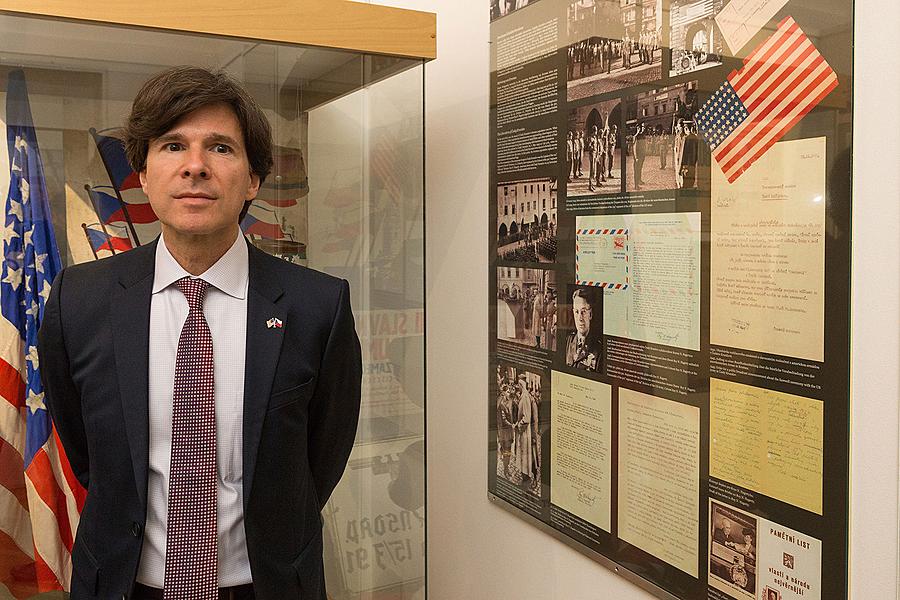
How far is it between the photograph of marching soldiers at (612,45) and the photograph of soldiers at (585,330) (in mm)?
498

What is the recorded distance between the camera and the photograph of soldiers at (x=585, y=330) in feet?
7.19

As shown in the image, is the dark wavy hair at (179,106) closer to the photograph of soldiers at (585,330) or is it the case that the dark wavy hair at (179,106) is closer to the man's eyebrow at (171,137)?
the man's eyebrow at (171,137)

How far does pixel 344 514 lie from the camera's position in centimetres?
248

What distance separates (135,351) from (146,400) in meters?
0.10

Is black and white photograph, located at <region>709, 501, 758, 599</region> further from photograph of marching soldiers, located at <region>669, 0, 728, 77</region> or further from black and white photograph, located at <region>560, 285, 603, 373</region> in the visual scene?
photograph of marching soldiers, located at <region>669, 0, 728, 77</region>

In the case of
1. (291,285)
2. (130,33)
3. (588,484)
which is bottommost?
(588,484)

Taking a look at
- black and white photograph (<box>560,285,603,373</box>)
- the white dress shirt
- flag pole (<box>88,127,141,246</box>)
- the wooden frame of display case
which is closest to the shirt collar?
the white dress shirt

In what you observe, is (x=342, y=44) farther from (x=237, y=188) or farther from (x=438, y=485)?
(x=438, y=485)

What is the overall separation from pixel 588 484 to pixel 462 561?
0.84m

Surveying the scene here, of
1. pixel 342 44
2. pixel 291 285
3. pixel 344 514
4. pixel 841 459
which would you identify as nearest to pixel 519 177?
pixel 342 44

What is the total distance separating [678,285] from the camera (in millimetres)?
1927

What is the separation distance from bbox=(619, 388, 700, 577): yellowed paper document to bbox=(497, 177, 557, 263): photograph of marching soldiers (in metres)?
0.49

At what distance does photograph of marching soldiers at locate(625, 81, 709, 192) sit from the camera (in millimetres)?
1867

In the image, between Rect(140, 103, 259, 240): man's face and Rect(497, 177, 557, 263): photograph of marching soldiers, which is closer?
Rect(140, 103, 259, 240): man's face
